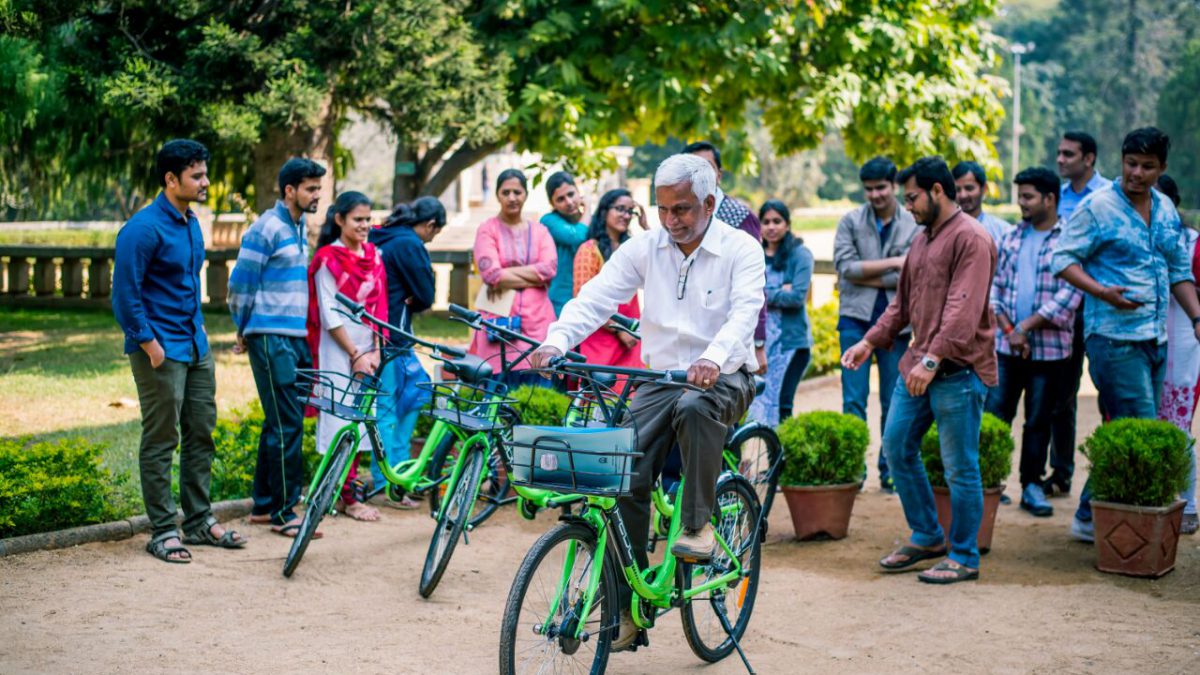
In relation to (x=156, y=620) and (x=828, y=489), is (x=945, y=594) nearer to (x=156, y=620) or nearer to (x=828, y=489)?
(x=828, y=489)

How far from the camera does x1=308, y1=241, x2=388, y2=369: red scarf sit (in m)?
7.78

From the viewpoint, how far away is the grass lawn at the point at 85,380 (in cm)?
1028

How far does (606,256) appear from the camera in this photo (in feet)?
28.1

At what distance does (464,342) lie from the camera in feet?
54.1

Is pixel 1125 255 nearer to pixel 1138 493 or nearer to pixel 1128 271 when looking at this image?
pixel 1128 271

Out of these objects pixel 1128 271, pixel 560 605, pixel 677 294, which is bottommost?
pixel 560 605

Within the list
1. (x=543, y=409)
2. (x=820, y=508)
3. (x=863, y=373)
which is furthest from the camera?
(x=863, y=373)

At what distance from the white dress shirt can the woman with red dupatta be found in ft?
9.35

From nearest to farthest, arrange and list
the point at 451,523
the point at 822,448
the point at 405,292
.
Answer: the point at 451,523 < the point at 822,448 < the point at 405,292

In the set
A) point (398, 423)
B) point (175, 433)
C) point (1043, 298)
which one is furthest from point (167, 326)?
point (1043, 298)

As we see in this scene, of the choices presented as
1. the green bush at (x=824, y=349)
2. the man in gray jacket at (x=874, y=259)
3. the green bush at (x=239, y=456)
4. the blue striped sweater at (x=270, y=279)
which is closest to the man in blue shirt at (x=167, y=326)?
the blue striped sweater at (x=270, y=279)

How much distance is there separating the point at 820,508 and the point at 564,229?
2681 mm

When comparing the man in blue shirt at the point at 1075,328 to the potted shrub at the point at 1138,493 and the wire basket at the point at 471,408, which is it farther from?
the wire basket at the point at 471,408

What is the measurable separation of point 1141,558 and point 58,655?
5.27 metres
